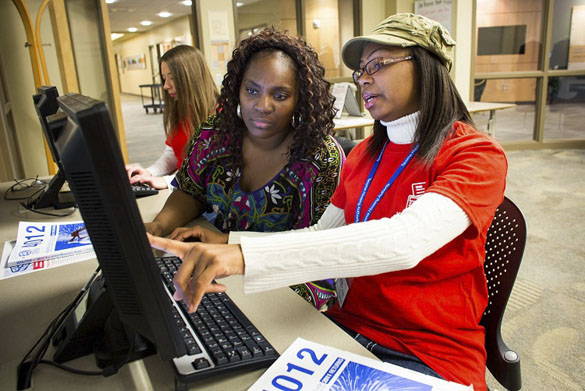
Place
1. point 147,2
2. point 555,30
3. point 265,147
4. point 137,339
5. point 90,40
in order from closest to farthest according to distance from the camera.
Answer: point 137,339 → point 265,147 → point 90,40 → point 555,30 → point 147,2

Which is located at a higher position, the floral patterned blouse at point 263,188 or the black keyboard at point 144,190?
the floral patterned blouse at point 263,188

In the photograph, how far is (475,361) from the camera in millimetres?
885

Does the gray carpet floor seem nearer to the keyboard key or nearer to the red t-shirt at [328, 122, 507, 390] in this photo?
the red t-shirt at [328, 122, 507, 390]

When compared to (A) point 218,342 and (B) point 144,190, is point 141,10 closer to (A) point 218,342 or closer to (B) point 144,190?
(B) point 144,190

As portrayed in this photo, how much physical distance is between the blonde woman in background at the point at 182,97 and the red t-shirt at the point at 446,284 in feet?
4.87

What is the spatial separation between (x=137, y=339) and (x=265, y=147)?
2.60ft

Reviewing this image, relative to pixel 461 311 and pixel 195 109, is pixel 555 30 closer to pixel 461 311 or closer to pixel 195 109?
pixel 195 109

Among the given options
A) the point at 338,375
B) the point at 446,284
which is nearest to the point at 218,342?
the point at 338,375

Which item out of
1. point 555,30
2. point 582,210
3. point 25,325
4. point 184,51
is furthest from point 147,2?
point 25,325

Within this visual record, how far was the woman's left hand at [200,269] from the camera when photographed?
640 mm

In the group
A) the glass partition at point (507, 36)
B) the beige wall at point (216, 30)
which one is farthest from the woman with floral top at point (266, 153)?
the glass partition at point (507, 36)

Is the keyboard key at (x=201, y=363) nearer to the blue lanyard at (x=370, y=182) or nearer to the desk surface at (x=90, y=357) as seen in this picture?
the desk surface at (x=90, y=357)

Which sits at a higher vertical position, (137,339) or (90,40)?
(90,40)

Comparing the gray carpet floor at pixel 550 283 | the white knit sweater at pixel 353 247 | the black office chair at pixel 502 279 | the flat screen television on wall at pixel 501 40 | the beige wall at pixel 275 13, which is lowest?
the gray carpet floor at pixel 550 283
